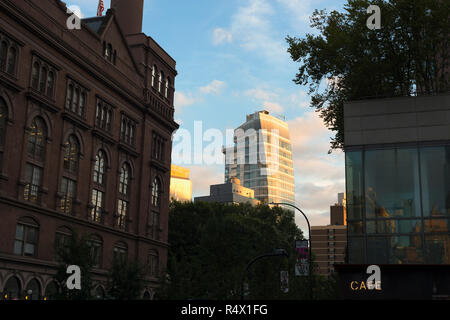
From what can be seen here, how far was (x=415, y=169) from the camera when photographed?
3023 cm

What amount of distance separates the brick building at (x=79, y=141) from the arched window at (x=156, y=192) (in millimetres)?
120

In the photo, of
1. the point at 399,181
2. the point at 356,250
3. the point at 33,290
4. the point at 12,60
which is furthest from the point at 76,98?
the point at 399,181

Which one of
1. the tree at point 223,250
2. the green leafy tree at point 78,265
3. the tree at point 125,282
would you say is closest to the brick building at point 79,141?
the green leafy tree at point 78,265

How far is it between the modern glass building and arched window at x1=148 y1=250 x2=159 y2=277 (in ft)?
116

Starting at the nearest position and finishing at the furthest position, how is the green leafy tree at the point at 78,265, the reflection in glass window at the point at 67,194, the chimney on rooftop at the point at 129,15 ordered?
the green leafy tree at the point at 78,265 → the reflection in glass window at the point at 67,194 → the chimney on rooftop at the point at 129,15

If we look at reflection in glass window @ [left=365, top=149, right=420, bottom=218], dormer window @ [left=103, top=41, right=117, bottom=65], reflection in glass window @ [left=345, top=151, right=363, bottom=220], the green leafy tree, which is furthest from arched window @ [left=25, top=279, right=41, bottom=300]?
reflection in glass window @ [left=365, top=149, right=420, bottom=218]

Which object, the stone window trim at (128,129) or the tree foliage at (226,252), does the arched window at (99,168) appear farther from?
the tree foliage at (226,252)

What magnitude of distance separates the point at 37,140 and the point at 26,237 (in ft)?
26.1

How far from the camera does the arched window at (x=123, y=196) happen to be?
187 feet

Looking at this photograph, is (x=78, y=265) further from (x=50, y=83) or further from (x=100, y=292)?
(x=50, y=83)

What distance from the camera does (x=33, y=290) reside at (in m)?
42.7

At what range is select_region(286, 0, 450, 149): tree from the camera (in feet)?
122

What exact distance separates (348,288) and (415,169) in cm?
753
